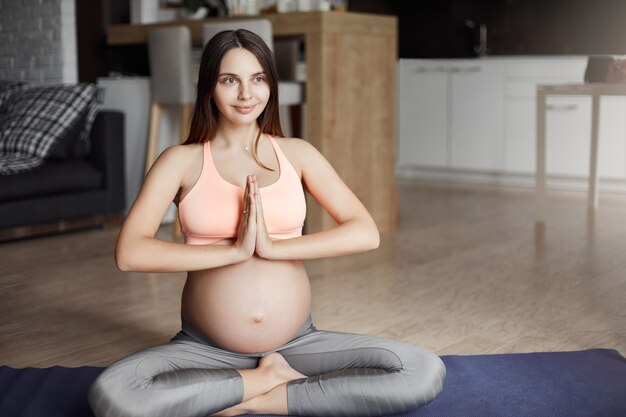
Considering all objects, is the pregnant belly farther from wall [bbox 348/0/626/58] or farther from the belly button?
wall [bbox 348/0/626/58]

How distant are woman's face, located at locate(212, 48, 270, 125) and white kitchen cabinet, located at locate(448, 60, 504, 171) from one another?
15.3 ft

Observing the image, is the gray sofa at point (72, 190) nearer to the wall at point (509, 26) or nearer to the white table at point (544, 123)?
the white table at point (544, 123)

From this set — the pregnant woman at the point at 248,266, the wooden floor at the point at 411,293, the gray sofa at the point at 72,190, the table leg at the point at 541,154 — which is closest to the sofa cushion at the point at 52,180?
the gray sofa at the point at 72,190

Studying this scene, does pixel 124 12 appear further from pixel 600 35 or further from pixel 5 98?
pixel 600 35

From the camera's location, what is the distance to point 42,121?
445 centimetres

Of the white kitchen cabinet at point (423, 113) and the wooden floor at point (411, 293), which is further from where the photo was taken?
the white kitchen cabinet at point (423, 113)

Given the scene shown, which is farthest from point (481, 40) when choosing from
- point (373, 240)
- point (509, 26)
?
point (373, 240)

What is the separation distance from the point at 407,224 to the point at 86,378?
2.84 m

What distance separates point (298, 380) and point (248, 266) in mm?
260

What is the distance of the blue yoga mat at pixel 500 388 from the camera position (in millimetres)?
1984

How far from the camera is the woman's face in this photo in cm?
184

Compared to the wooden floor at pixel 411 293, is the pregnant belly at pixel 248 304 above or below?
above

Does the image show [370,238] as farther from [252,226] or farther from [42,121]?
[42,121]

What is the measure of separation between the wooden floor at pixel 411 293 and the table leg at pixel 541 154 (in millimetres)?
87
